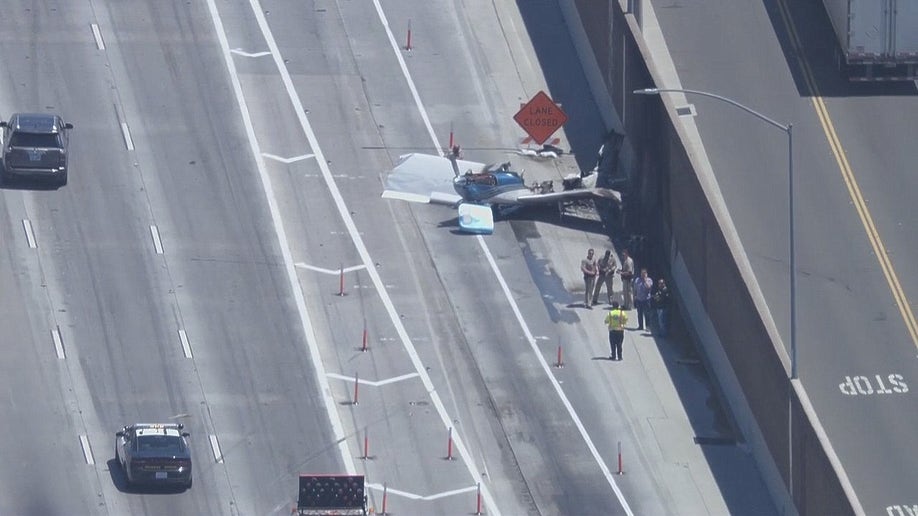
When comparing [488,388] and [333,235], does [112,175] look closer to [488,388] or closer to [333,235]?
[333,235]

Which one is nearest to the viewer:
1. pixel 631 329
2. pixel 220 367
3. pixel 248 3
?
pixel 220 367

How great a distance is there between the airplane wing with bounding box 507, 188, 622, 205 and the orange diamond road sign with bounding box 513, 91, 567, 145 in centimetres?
190

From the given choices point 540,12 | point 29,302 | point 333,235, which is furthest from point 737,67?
point 29,302

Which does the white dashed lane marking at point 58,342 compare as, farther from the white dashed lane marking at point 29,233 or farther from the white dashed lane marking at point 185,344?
the white dashed lane marking at point 29,233

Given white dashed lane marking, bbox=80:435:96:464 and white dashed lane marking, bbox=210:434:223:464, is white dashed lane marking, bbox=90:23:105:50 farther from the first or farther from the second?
white dashed lane marking, bbox=210:434:223:464

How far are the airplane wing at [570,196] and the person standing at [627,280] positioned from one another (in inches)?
116

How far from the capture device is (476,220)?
57.2 meters

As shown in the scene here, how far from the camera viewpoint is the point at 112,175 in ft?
190

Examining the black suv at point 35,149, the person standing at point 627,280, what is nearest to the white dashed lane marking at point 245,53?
the black suv at point 35,149

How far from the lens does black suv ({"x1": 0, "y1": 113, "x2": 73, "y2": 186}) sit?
56.5m

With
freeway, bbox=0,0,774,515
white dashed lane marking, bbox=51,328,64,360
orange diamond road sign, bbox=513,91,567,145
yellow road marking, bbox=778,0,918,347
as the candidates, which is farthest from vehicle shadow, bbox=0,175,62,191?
yellow road marking, bbox=778,0,918,347

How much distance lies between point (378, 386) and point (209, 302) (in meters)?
5.47

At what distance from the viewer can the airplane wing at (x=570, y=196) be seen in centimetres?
5741

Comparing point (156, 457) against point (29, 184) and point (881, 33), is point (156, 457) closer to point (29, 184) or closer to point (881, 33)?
point (29, 184)
